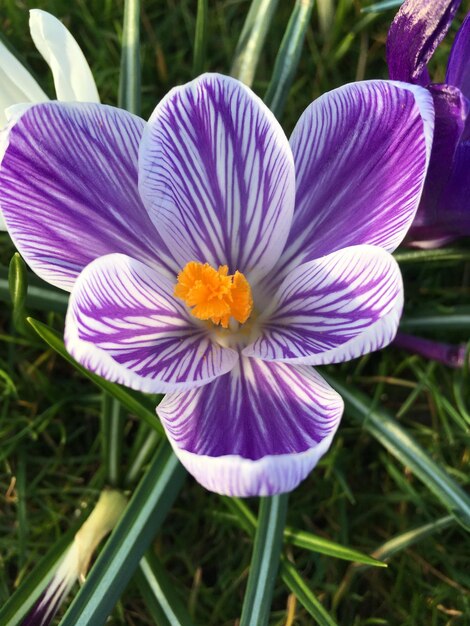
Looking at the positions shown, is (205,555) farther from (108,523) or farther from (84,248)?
(84,248)

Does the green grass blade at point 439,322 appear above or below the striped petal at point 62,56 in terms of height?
below

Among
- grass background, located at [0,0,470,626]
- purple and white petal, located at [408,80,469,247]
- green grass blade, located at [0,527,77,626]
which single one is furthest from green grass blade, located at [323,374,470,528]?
green grass blade, located at [0,527,77,626]

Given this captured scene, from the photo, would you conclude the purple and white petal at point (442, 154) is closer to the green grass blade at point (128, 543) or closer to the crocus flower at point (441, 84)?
the crocus flower at point (441, 84)

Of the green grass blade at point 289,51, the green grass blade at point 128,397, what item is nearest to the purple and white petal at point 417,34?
the green grass blade at point 289,51

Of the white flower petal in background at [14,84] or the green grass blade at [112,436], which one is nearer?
the white flower petal in background at [14,84]

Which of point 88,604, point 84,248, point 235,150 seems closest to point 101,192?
point 84,248

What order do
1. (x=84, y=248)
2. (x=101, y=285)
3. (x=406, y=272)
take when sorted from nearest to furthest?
(x=101, y=285)
(x=84, y=248)
(x=406, y=272)

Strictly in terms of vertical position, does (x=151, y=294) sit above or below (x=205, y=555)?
above
